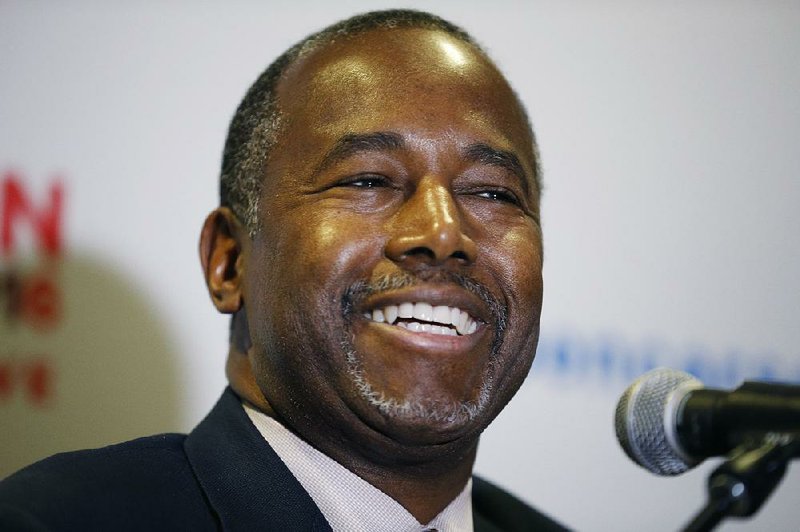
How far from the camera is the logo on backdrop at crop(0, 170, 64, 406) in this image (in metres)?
2.55

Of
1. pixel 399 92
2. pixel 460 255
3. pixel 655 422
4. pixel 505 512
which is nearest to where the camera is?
pixel 655 422

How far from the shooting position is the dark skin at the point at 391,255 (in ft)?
6.00

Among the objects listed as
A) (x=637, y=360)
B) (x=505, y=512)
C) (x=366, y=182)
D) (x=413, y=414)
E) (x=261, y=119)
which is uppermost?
(x=261, y=119)

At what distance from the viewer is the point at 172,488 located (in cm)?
186

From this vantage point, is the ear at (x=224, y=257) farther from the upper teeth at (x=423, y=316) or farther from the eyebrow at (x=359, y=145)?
the upper teeth at (x=423, y=316)

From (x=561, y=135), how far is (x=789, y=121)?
81 centimetres

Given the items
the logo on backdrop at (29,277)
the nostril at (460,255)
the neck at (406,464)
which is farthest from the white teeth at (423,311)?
the logo on backdrop at (29,277)

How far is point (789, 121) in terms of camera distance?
125 inches

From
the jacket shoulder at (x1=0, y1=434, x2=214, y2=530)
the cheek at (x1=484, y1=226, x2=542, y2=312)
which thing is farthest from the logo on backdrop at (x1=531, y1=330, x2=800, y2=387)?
the jacket shoulder at (x1=0, y1=434, x2=214, y2=530)

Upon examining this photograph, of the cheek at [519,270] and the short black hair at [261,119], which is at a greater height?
the short black hair at [261,119]

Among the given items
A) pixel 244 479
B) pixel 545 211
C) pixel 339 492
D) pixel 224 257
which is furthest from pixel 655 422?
pixel 545 211

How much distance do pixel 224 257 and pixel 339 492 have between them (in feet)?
2.00

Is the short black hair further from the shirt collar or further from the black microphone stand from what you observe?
the black microphone stand

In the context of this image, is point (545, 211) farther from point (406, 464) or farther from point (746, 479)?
point (746, 479)
